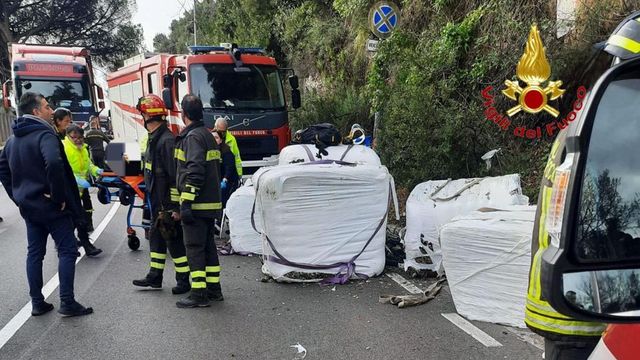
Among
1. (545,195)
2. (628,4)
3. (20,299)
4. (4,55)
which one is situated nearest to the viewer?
(545,195)

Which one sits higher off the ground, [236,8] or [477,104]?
[236,8]

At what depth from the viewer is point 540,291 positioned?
6.03 feet

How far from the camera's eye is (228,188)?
8.09m

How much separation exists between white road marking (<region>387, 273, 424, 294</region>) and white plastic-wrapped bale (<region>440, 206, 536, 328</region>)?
680 mm

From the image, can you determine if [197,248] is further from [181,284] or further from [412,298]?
[412,298]

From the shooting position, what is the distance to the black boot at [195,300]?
4785 mm

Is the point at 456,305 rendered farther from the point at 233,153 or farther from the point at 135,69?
the point at 135,69

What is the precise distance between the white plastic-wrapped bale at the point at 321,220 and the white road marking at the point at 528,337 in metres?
1.74

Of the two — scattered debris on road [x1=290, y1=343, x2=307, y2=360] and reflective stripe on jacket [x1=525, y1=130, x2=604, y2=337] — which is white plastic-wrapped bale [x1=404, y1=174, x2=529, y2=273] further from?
reflective stripe on jacket [x1=525, y1=130, x2=604, y2=337]

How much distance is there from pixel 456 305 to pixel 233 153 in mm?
4417

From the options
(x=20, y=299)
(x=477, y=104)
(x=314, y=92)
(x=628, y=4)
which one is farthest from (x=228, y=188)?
(x=314, y=92)

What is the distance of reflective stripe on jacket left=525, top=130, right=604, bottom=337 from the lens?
5.71 ft

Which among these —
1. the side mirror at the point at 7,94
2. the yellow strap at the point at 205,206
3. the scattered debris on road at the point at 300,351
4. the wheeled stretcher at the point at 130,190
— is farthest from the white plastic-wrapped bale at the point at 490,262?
the side mirror at the point at 7,94

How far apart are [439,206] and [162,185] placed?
9.03 ft
